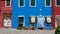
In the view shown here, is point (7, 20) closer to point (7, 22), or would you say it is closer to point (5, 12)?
point (7, 22)

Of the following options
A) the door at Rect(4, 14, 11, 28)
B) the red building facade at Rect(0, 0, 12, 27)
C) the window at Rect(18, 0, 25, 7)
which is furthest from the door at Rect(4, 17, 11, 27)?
the window at Rect(18, 0, 25, 7)

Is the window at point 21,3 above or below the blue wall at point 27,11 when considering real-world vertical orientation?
above

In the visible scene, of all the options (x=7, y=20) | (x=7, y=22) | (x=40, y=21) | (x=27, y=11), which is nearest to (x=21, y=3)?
(x=27, y=11)

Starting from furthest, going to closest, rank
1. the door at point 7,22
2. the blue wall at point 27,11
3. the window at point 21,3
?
the window at point 21,3 → the door at point 7,22 → the blue wall at point 27,11

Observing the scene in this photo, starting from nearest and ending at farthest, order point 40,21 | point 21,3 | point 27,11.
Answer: point 40,21 → point 27,11 → point 21,3

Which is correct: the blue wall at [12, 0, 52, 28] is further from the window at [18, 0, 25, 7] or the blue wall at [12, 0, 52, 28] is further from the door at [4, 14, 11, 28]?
the door at [4, 14, 11, 28]

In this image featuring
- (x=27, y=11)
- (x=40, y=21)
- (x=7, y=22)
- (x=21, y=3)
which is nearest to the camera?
(x=40, y=21)

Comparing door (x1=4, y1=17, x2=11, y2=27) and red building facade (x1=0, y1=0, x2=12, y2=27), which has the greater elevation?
red building facade (x1=0, y1=0, x2=12, y2=27)

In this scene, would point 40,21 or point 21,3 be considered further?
point 21,3

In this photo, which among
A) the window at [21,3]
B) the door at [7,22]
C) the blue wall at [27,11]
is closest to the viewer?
the blue wall at [27,11]

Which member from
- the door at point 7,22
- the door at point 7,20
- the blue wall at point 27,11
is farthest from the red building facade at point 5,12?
the blue wall at point 27,11

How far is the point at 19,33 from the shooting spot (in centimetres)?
1773

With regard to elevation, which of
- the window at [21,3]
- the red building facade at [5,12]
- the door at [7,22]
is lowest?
the door at [7,22]

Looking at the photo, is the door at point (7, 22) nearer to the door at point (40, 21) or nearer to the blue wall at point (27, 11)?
the blue wall at point (27, 11)
